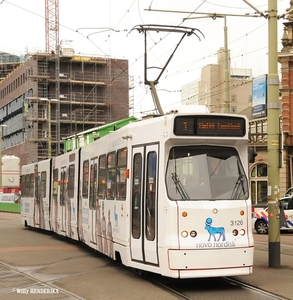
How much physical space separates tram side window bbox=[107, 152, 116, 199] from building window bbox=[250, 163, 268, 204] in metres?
34.0

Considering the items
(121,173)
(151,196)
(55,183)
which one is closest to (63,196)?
(55,183)

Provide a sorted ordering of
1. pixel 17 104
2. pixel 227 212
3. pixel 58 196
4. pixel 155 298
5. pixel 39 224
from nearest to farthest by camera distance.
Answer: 1. pixel 155 298
2. pixel 227 212
3. pixel 58 196
4. pixel 39 224
5. pixel 17 104

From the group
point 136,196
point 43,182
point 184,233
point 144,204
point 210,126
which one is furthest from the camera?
point 43,182

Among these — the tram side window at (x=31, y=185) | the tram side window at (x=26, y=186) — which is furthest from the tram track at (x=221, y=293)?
the tram side window at (x=26, y=186)

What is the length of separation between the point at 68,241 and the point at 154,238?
11169mm

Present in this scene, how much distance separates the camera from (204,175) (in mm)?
11172

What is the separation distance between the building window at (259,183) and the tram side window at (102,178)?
109 feet

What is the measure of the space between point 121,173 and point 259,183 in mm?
35698

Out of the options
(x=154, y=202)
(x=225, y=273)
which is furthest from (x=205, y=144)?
(x=225, y=273)

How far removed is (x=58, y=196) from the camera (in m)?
21.7

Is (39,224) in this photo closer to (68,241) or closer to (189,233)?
(68,241)

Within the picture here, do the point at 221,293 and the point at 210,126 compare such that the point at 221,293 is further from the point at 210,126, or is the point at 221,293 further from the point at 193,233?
the point at 210,126

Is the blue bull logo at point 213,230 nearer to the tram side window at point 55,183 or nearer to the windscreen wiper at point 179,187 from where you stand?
the windscreen wiper at point 179,187

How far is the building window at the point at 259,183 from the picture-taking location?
47.2 metres
